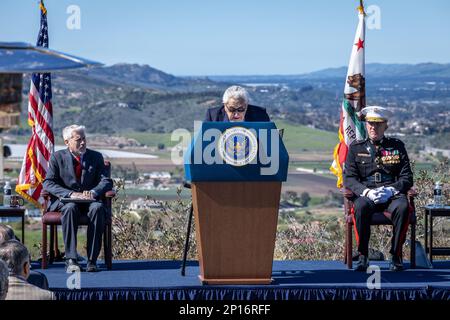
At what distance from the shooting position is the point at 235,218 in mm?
8094

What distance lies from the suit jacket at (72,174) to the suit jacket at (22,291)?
3828mm

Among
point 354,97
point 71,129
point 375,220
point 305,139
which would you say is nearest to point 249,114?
point 375,220

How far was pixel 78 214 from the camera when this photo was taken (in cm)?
916

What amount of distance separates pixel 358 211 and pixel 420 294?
1.33 meters

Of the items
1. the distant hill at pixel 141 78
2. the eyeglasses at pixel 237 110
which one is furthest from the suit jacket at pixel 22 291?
the distant hill at pixel 141 78

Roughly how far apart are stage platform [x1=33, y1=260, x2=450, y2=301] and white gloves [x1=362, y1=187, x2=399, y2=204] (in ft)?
2.07

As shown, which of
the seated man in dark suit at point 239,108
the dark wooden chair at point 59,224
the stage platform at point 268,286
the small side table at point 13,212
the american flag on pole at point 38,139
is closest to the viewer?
the stage platform at point 268,286

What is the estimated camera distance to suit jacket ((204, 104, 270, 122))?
873 cm

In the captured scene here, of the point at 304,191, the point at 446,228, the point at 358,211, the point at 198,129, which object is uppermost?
the point at 198,129

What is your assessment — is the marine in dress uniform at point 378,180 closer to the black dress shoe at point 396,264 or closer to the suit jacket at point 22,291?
the black dress shoe at point 396,264

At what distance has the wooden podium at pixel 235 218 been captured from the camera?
800cm

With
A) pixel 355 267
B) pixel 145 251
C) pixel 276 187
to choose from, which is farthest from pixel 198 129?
pixel 145 251

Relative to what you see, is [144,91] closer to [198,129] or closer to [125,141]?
[125,141]
